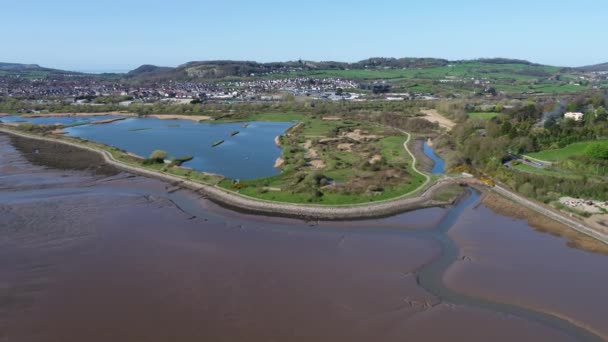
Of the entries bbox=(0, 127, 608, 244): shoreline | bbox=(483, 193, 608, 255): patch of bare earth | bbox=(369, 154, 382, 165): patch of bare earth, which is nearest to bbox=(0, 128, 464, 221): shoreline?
bbox=(0, 127, 608, 244): shoreline

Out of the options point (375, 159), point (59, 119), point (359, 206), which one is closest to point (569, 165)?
point (375, 159)

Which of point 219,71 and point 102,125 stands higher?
point 219,71

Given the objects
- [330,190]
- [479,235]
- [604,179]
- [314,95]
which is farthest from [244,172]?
[314,95]

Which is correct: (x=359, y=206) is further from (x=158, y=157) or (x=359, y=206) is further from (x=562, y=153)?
(x=562, y=153)

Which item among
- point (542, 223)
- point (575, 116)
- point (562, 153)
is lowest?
point (542, 223)

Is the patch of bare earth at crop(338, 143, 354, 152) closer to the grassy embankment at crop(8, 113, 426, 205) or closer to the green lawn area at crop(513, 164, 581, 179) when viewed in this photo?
the grassy embankment at crop(8, 113, 426, 205)

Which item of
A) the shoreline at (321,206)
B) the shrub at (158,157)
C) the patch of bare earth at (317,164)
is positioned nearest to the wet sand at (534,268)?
the shoreline at (321,206)

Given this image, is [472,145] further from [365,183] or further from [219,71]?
[219,71]
